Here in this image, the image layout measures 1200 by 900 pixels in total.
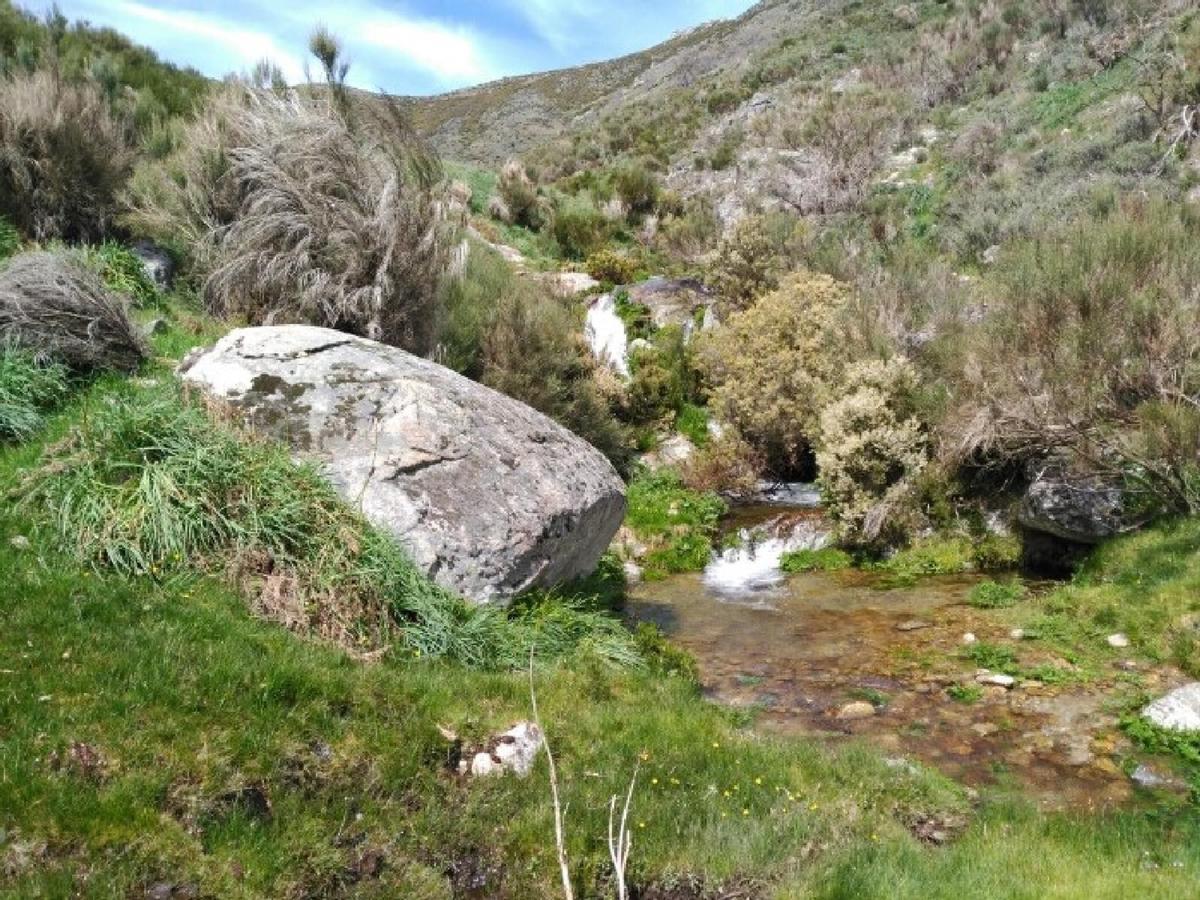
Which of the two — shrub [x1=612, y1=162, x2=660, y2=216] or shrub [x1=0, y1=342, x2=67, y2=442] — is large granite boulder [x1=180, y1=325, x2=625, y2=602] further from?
shrub [x1=612, y1=162, x2=660, y2=216]

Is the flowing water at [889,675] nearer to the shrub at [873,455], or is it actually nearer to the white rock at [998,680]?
the white rock at [998,680]

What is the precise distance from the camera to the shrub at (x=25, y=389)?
23.0 ft

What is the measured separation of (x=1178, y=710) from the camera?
6875 millimetres

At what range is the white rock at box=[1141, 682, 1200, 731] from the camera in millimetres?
6746

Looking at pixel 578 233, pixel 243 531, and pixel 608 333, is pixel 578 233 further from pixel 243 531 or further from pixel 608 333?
pixel 243 531

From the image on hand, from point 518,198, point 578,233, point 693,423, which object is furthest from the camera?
point 518,198

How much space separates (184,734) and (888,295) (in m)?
13.8

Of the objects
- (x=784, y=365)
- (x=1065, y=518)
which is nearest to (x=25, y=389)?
(x=1065, y=518)

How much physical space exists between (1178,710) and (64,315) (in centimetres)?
1025

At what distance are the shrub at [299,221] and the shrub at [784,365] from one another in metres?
6.54

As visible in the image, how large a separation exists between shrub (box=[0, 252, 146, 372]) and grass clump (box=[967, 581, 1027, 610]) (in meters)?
9.62

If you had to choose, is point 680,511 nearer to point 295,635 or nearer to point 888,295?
point 888,295

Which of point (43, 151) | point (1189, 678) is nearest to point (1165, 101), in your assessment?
point (1189, 678)

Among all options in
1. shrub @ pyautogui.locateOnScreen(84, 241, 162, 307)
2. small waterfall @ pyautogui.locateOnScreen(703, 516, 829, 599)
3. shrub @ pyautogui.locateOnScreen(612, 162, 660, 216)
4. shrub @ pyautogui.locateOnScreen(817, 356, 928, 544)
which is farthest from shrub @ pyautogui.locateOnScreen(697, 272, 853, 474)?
shrub @ pyautogui.locateOnScreen(612, 162, 660, 216)
